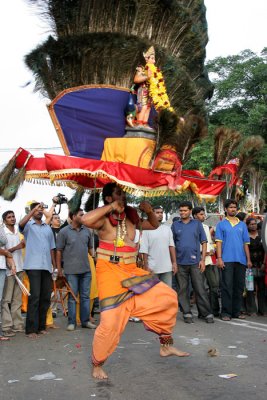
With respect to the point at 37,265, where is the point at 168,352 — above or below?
below

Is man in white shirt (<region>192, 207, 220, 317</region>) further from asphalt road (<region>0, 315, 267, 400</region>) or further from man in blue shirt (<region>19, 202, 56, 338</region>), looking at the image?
man in blue shirt (<region>19, 202, 56, 338</region>)

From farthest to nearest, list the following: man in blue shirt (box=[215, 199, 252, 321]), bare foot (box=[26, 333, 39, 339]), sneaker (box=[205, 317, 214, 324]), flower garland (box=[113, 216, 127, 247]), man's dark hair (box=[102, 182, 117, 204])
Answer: man in blue shirt (box=[215, 199, 252, 321]) → sneaker (box=[205, 317, 214, 324]) → bare foot (box=[26, 333, 39, 339]) → man's dark hair (box=[102, 182, 117, 204]) → flower garland (box=[113, 216, 127, 247])

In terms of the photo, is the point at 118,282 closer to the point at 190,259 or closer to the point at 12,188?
the point at 12,188

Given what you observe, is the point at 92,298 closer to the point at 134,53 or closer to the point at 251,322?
the point at 251,322

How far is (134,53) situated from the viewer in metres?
7.14

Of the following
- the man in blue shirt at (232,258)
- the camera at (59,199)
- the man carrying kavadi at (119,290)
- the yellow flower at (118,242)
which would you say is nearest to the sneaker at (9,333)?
the camera at (59,199)

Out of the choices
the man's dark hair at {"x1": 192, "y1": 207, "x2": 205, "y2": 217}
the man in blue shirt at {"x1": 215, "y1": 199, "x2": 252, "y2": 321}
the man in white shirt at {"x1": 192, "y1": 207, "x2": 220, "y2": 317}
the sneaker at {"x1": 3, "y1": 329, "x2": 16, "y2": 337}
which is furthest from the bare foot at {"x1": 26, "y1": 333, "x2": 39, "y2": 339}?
the man's dark hair at {"x1": 192, "y1": 207, "x2": 205, "y2": 217}

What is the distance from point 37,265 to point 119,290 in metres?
2.82

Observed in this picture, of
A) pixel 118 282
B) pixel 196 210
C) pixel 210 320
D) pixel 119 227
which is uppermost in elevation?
pixel 196 210

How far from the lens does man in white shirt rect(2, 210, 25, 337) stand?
321 inches

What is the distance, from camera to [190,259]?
9.13 m

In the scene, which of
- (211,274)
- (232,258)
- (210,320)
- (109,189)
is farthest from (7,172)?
(211,274)

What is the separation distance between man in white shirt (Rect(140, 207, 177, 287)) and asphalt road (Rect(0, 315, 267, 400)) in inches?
46.5

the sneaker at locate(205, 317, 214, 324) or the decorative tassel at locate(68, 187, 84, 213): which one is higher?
the decorative tassel at locate(68, 187, 84, 213)
